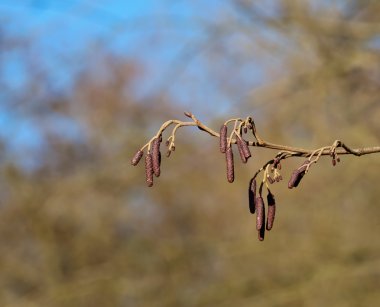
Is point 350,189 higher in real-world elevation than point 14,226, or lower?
lower

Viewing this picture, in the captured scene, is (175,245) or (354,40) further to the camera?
(175,245)

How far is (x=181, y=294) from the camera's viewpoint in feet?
32.3

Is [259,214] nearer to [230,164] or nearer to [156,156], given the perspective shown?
[230,164]

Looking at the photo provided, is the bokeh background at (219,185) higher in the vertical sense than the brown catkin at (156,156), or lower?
higher

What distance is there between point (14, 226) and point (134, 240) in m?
1.65

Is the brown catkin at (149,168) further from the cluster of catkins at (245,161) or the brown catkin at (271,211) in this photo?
the brown catkin at (271,211)

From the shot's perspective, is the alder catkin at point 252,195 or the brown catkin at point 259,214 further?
the alder catkin at point 252,195

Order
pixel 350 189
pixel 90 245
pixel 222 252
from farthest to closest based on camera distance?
pixel 90 245, pixel 222 252, pixel 350 189

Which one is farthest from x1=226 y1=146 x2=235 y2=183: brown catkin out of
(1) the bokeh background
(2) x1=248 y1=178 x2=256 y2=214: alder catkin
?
(1) the bokeh background

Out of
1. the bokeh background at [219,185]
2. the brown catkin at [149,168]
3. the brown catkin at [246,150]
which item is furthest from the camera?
the bokeh background at [219,185]

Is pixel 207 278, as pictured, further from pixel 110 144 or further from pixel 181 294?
pixel 110 144

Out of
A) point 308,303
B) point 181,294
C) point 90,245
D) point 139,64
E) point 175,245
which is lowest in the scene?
point 308,303

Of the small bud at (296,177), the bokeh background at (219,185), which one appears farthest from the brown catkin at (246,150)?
the bokeh background at (219,185)

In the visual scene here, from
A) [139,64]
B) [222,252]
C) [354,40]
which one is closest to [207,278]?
[222,252]
